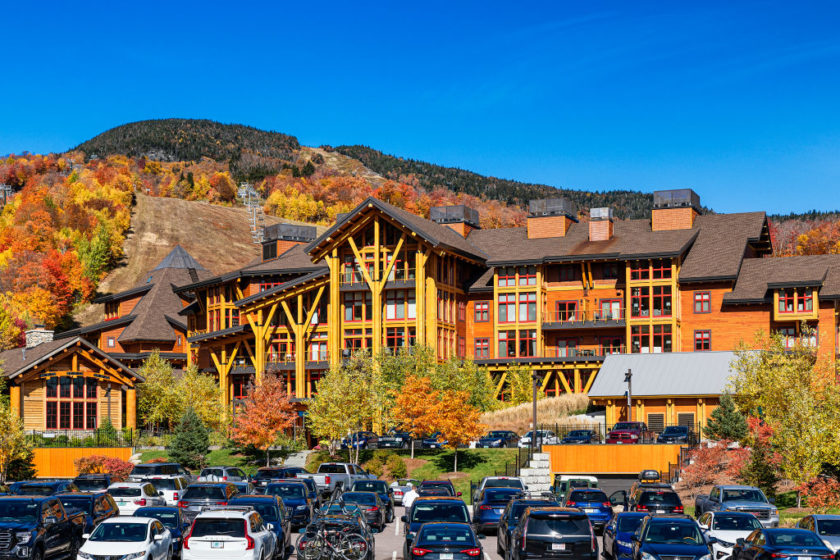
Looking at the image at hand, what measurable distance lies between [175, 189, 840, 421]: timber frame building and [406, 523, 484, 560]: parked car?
181 feet

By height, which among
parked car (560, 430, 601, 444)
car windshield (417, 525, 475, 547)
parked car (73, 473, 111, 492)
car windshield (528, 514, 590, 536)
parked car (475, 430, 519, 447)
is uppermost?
car windshield (528, 514, 590, 536)

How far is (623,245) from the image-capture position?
279 ft

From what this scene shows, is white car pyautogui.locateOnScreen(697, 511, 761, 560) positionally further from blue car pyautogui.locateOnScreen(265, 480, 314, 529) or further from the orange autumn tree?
the orange autumn tree

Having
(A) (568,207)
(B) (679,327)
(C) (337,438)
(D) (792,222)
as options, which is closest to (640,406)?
(B) (679,327)

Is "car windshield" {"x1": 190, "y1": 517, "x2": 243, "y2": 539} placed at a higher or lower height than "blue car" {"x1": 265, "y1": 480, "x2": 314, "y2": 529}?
higher

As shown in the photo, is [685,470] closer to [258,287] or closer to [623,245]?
[623,245]

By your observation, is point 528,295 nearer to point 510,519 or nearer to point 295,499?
point 295,499

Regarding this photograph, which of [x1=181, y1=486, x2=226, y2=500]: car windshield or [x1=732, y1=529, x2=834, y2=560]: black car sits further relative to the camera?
[x1=181, y1=486, x2=226, y2=500]: car windshield

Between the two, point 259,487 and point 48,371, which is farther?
point 48,371

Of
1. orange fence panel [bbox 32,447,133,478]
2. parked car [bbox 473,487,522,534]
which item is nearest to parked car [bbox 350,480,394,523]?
parked car [bbox 473,487,522,534]

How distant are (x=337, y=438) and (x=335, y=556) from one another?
3990cm

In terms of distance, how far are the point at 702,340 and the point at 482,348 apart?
17.0m

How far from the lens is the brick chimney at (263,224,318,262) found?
325ft

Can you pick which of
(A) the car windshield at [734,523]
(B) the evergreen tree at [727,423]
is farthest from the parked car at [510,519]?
(B) the evergreen tree at [727,423]
